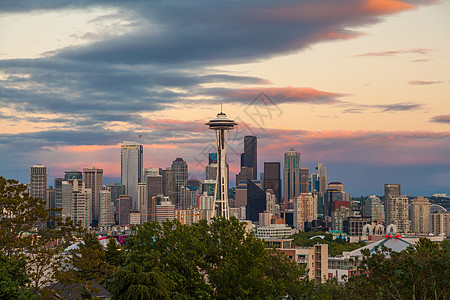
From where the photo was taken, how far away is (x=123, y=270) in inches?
1433

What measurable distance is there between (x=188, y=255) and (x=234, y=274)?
3.06 meters

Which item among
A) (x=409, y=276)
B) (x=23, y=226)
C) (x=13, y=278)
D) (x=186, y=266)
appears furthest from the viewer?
(x=186, y=266)

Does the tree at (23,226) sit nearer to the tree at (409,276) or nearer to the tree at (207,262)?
the tree at (207,262)

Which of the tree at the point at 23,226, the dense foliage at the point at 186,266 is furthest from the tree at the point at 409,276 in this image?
the tree at the point at 23,226

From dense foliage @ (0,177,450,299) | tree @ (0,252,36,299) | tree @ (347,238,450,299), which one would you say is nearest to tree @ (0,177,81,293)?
dense foliage @ (0,177,450,299)

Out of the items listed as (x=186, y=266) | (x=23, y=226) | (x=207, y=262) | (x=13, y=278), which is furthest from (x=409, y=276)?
(x=23, y=226)

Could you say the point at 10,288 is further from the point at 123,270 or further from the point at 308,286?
the point at 308,286

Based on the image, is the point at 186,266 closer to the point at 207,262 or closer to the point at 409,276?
the point at 207,262

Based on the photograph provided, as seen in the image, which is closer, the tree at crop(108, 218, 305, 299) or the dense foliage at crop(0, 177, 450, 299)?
the dense foliage at crop(0, 177, 450, 299)

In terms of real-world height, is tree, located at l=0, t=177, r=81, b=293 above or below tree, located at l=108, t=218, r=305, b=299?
above

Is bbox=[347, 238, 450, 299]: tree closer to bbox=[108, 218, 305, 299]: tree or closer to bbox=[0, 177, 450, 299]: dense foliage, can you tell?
bbox=[0, 177, 450, 299]: dense foliage

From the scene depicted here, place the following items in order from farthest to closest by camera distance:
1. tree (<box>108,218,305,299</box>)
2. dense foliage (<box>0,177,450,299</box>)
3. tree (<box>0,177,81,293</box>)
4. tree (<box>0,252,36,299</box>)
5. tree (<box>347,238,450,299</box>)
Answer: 1. tree (<box>108,218,305,299</box>)
2. tree (<box>0,177,81,293</box>)
3. tree (<box>347,238,450,299</box>)
4. dense foliage (<box>0,177,450,299</box>)
5. tree (<box>0,252,36,299</box>)

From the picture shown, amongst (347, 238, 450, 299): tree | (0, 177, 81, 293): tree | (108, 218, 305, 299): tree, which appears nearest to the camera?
(347, 238, 450, 299): tree

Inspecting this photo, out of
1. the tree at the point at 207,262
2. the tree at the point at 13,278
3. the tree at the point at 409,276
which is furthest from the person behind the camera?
the tree at the point at 207,262
